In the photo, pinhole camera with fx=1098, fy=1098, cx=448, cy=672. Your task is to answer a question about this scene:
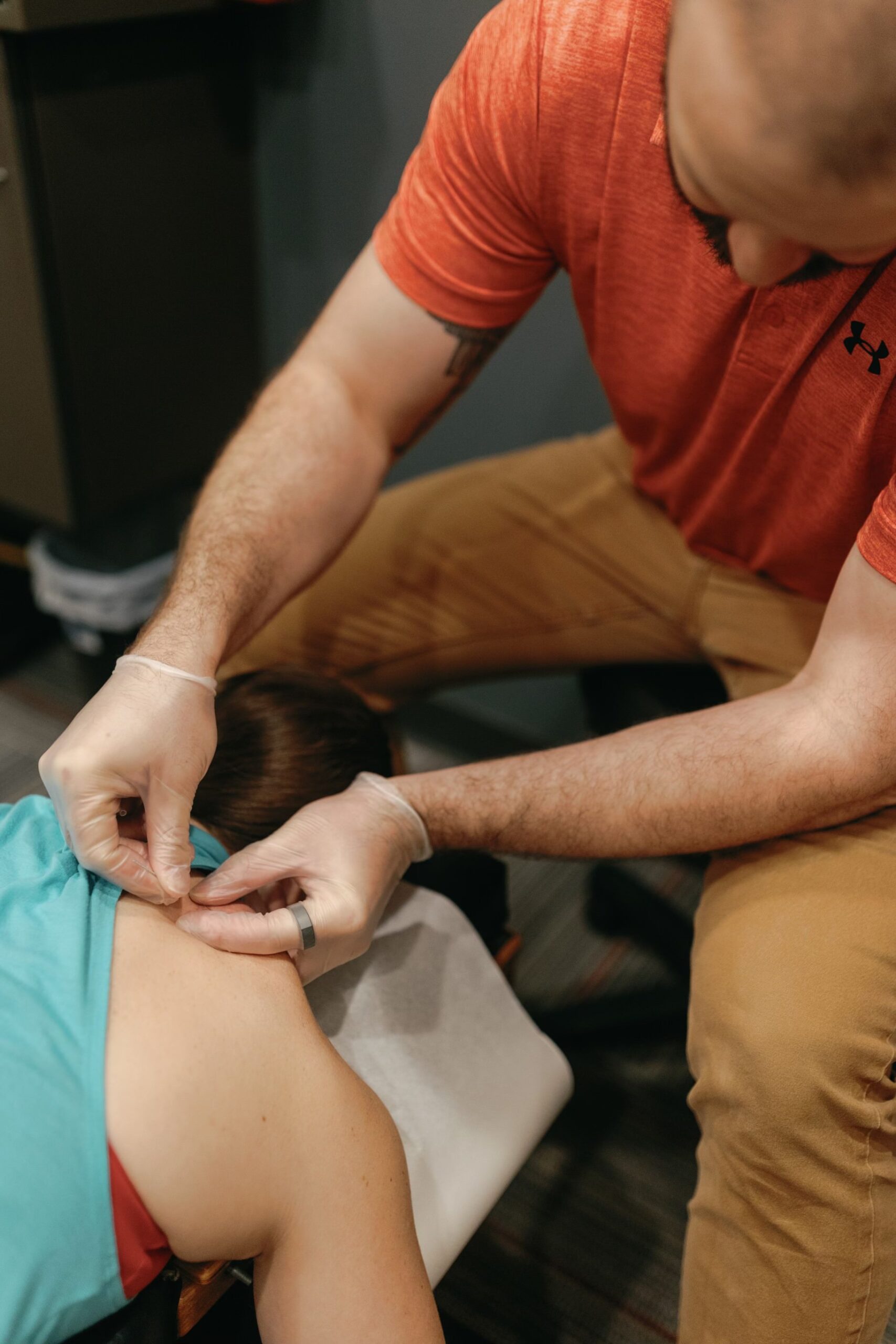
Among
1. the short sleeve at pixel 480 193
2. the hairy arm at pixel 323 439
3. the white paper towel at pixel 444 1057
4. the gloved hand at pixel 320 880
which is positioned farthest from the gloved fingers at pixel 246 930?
the short sleeve at pixel 480 193

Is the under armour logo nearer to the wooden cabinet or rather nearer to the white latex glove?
the white latex glove

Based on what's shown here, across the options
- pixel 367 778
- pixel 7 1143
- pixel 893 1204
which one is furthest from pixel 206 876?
pixel 893 1204

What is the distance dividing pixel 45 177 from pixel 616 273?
2.75 feet

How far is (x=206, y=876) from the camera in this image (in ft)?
3.07

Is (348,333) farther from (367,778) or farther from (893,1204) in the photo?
(893,1204)

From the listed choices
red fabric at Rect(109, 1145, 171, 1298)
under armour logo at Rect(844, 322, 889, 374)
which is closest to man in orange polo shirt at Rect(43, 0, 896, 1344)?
under armour logo at Rect(844, 322, 889, 374)

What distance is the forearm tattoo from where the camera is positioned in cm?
121

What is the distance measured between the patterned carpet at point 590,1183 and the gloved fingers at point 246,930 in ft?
1.03

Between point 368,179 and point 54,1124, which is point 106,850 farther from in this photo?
point 368,179

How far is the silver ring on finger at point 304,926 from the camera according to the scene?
86 centimetres

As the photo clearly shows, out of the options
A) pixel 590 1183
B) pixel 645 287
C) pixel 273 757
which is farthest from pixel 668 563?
pixel 590 1183

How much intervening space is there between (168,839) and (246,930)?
0.31 ft

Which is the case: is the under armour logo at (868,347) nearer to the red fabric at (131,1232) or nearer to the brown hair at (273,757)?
the brown hair at (273,757)

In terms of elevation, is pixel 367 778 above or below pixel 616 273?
below
